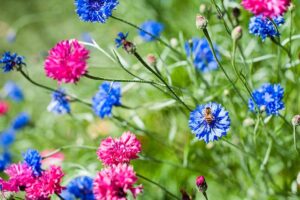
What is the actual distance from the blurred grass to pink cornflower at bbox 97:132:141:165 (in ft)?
0.99

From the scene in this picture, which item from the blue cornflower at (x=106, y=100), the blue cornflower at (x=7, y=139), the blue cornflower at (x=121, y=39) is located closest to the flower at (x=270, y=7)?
the blue cornflower at (x=121, y=39)

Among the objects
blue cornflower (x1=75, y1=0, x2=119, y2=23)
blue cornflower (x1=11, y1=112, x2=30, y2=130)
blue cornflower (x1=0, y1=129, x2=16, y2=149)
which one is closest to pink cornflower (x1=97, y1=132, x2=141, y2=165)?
blue cornflower (x1=75, y1=0, x2=119, y2=23)

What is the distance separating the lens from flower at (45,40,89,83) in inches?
41.8

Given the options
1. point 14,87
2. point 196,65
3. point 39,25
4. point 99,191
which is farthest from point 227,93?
point 39,25

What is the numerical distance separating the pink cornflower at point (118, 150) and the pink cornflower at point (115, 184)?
9cm

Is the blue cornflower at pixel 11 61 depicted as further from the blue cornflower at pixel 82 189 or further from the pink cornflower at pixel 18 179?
the blue cornflower at pixel 82 189

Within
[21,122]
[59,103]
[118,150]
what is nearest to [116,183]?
[118,150]

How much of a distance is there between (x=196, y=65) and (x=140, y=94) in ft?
1.66

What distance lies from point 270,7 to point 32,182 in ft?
2.15

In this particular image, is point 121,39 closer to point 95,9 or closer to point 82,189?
point 95,9

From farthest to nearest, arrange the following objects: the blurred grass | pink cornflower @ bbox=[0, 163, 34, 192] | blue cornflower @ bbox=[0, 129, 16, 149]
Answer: blue cornflower @ bbox=[0, 129, 16, 149] → the blurred grass → pink cornflower @ bbox=[0, 163, 34, 192]

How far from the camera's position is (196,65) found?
159cm

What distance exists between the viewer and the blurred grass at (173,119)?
5.08 feet

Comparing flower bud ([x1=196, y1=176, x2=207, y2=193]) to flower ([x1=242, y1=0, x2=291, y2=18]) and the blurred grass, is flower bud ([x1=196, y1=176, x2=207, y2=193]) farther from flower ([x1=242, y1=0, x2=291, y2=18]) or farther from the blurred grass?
flower ([x1=242, y1=0, x2=291, y2=18])
